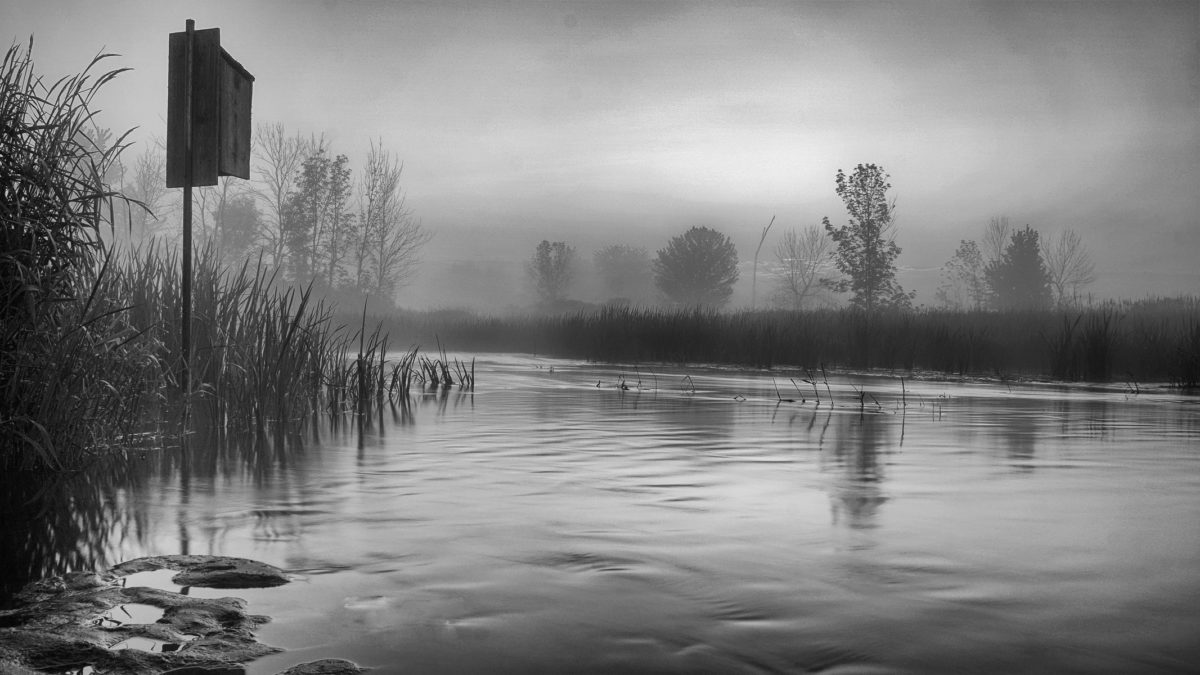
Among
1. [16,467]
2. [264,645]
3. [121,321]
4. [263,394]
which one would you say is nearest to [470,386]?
[263,394]

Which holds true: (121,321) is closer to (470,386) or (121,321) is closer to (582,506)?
(582,506)

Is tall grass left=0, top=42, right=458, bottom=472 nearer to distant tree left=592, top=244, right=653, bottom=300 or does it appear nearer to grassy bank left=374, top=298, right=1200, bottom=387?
grassy bank left=374, top=298, right=1200, bottom=387

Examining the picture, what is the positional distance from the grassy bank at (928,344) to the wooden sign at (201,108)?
1305 centimetres

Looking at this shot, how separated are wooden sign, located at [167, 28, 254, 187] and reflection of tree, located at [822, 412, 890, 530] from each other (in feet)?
18.2

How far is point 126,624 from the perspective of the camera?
8.58 ft

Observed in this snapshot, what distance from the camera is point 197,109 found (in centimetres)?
841

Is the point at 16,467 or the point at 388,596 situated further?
the point at 16,467

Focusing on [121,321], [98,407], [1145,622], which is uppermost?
[121,321]

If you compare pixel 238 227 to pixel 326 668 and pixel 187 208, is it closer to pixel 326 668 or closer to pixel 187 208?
pixel 187 208

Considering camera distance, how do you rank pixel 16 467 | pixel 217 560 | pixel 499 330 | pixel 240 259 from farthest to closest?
pixel 240 259 < pixel 499 330 < pixel 16 467 < pixel 217 560

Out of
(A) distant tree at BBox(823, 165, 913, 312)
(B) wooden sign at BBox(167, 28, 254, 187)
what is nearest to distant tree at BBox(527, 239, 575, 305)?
(A) distant tree at BBox(823, 165, 913, 312)

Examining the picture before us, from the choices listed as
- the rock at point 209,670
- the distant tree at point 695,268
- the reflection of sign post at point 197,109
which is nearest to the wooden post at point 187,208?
the reflection of sign post at point 197,109

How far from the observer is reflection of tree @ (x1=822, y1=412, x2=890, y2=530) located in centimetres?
448

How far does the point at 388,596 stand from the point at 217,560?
77 cm
